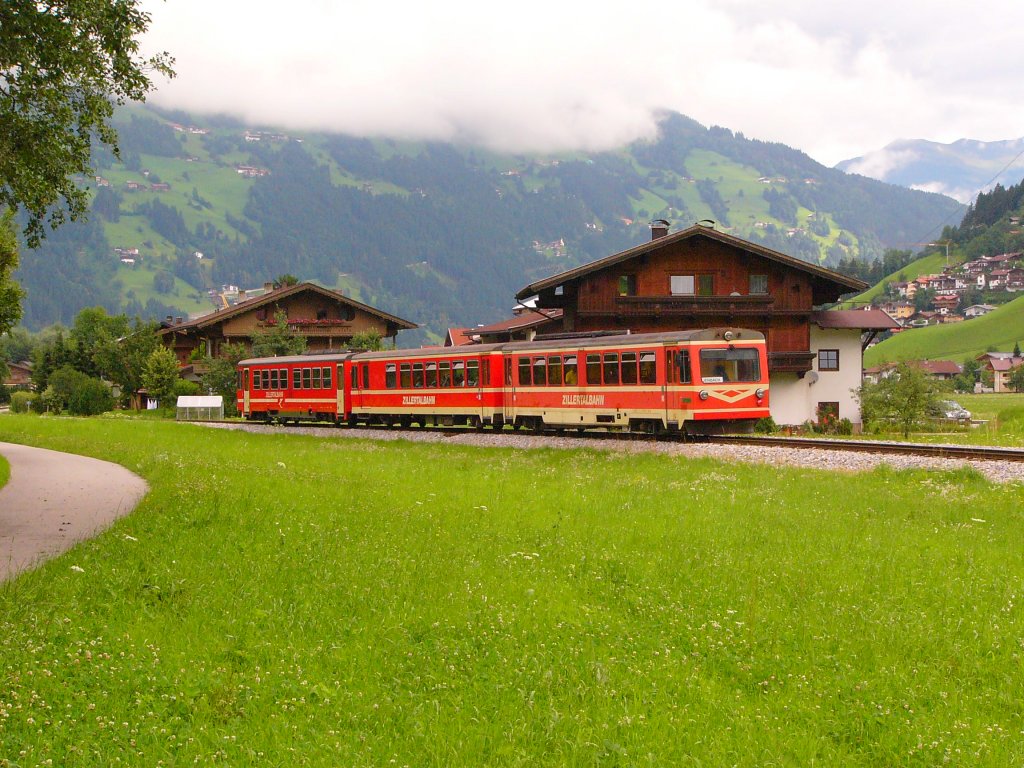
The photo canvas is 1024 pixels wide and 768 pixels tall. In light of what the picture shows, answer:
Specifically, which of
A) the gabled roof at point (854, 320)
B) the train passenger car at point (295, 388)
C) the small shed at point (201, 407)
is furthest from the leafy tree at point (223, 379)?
the gabled roof at point (854, 320)

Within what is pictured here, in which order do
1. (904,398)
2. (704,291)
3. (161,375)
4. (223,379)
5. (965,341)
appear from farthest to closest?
(965,341)
(161,375)
(223,379)
(704,291)
(904,398)

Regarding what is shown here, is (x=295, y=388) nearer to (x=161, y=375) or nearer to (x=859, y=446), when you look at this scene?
(x=859, y=446)

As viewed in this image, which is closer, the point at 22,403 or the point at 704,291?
the point at 704,291

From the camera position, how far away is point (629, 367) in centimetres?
2683

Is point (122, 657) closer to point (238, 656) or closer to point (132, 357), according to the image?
point (238, 656)

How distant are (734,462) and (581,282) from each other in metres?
25.8

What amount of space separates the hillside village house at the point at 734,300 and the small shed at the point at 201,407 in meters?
19.0

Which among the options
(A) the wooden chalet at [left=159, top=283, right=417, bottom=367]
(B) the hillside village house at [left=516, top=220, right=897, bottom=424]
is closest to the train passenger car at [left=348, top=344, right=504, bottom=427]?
(B) the hillside village house at [left=516, top=220, right=897, bottom=424]

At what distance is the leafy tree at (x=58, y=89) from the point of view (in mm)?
14492

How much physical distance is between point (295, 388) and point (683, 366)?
21.6 m

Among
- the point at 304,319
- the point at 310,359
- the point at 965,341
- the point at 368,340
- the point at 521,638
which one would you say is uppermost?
the point at 965,341

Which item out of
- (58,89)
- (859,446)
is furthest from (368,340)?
(58,89)

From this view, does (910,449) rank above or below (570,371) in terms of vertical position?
below

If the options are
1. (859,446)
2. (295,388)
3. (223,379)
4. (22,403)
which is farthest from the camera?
(22,403)
